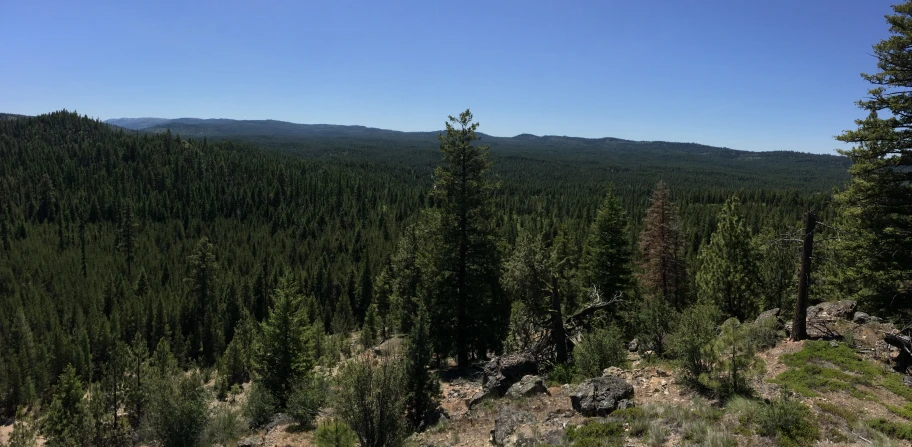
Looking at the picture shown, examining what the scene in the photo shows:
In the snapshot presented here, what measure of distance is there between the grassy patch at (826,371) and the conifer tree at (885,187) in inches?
117

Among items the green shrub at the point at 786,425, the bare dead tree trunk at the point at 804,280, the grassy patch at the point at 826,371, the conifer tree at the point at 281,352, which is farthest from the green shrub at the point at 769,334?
the conifer tree at the point at 281,352

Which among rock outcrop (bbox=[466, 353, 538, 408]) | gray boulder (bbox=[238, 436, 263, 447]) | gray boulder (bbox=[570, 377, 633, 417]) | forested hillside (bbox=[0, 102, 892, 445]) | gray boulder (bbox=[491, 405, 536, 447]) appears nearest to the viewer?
gray boulder (bbox=[491, 405, 536, 447])

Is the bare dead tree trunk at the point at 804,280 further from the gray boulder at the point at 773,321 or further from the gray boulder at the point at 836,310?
the gray boulder at the point at 836,310

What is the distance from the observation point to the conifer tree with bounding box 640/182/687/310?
27.0 meters

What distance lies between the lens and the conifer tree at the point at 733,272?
24844 millimetres

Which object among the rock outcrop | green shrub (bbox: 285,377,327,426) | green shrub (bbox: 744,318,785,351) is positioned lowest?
green shrub (bbox: 285,377,327,426)

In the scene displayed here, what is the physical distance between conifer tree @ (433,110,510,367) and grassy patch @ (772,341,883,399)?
11.7 m

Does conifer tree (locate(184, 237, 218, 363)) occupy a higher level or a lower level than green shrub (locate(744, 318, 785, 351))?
lower

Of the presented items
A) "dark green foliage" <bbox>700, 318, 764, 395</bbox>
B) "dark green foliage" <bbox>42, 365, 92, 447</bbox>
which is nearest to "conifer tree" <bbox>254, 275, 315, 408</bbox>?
"dark green foliage" <bbox>42, 365, 92, 447</bbox>

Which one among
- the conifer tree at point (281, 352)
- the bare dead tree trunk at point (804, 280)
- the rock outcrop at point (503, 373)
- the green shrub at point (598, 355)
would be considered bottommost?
the conifer tree at point (281, 352)

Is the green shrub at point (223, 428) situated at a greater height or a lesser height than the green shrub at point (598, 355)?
lesser

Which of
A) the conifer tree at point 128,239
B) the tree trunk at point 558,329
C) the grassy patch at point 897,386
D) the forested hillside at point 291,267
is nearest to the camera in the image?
the grassy patch at point 897,386

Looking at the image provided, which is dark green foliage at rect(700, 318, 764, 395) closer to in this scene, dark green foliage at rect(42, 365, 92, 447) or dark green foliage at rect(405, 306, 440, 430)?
dark green foliage at rect(405, 306, 440, 430)

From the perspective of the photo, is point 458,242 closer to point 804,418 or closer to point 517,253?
point 517,253
